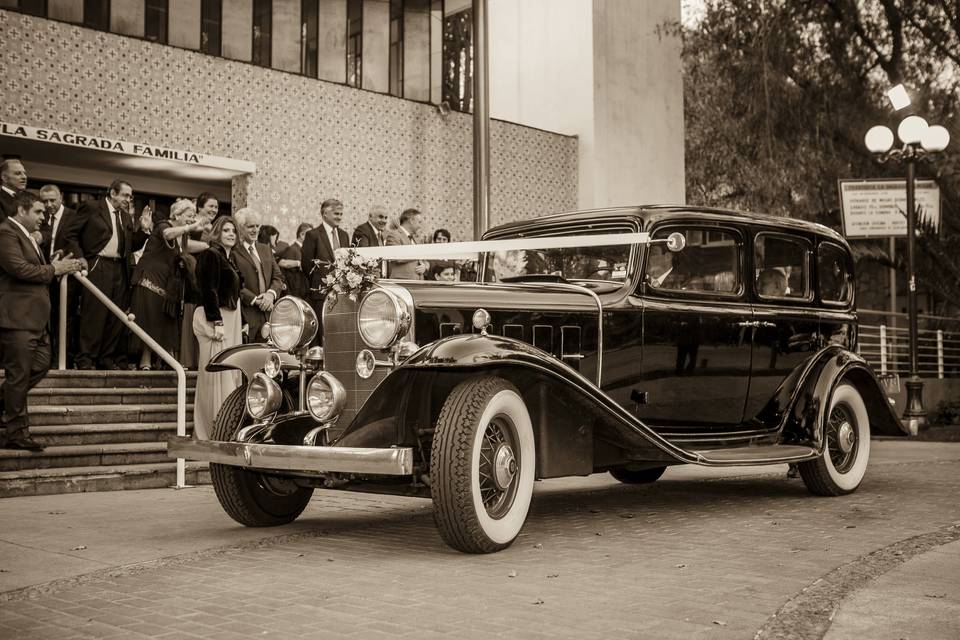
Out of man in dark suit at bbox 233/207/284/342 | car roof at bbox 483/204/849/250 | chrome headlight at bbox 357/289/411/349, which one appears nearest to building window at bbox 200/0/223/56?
man in dark suit at bbox 233/207/284/342

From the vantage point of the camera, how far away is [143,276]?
31.7ft

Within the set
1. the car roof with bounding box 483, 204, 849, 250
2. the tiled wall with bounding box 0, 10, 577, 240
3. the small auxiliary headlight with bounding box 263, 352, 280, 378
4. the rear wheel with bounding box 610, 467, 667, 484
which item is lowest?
the rear wheel with bounding box 610, 467, 667, 484

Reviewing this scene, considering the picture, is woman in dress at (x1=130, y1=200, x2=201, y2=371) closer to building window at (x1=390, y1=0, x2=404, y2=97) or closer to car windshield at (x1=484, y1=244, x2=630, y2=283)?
car windshield at (x1=484, y1=244, x2=630, y2=283)

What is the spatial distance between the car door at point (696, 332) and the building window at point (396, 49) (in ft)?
34.6

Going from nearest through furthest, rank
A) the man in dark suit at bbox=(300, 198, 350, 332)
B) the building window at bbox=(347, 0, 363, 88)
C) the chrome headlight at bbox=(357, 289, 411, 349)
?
1. the chrome headlight at bbox=(357, 289, 411, 349)
2. the man in dark suit at bbox=(300, 198, 350, 332)
3. the building window at bbox=(347, 0, 363, 88)

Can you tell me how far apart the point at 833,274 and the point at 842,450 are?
141 centimetres

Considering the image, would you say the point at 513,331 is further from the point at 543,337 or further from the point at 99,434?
the point at 99,434

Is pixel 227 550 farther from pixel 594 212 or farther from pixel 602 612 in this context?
pixel 594 212

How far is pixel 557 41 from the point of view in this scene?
61.0ft

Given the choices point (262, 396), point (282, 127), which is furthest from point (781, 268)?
point (282, 127)

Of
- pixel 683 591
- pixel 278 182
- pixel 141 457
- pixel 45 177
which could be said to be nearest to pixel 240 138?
pixel 278 182

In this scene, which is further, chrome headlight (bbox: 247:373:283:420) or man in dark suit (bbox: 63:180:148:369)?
man in dark suit (bbox: 63:180:148:369)

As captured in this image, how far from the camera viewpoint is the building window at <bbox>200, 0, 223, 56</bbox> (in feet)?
46.5

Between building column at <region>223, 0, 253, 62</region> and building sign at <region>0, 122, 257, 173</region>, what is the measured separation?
Result: 1.68 m
